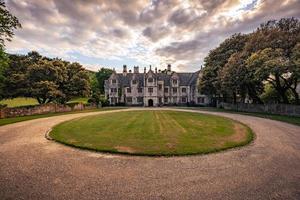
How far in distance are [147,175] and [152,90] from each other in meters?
58.1

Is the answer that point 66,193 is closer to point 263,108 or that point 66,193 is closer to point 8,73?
point 263,108

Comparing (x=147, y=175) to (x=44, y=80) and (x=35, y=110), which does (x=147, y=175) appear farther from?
(x=44, y=80)

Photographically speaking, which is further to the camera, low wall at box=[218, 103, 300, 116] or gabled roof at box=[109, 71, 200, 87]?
gabled roof at box=[109, 71, 200, 87]

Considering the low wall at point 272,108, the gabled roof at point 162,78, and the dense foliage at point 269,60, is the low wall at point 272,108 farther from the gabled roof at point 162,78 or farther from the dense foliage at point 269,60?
the gabled roof at point 162,78

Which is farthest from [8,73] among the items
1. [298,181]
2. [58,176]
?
[298,181]

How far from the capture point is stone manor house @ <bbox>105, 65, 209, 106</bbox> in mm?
64875

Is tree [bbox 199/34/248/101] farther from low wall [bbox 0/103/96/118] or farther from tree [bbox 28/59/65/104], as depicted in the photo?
tree [bbox 28/59/65/104]

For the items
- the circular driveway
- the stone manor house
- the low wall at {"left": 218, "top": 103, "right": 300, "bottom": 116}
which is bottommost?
the circular driveway

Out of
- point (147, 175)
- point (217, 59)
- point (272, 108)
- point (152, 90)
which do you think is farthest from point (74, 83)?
point (147, 175)

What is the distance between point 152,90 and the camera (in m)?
→ 64.9

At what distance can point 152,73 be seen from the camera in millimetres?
65125

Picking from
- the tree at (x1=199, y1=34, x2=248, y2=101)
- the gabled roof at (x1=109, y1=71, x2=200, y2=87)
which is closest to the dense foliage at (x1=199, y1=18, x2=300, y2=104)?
the tree at (x1=199, y1=34, x2=248, y2=101)

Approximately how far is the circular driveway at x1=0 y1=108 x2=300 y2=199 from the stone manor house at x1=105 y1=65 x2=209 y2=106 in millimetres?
54565

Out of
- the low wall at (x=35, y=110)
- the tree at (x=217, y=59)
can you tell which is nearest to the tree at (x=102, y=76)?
the low wall at (x=35, y=110)
